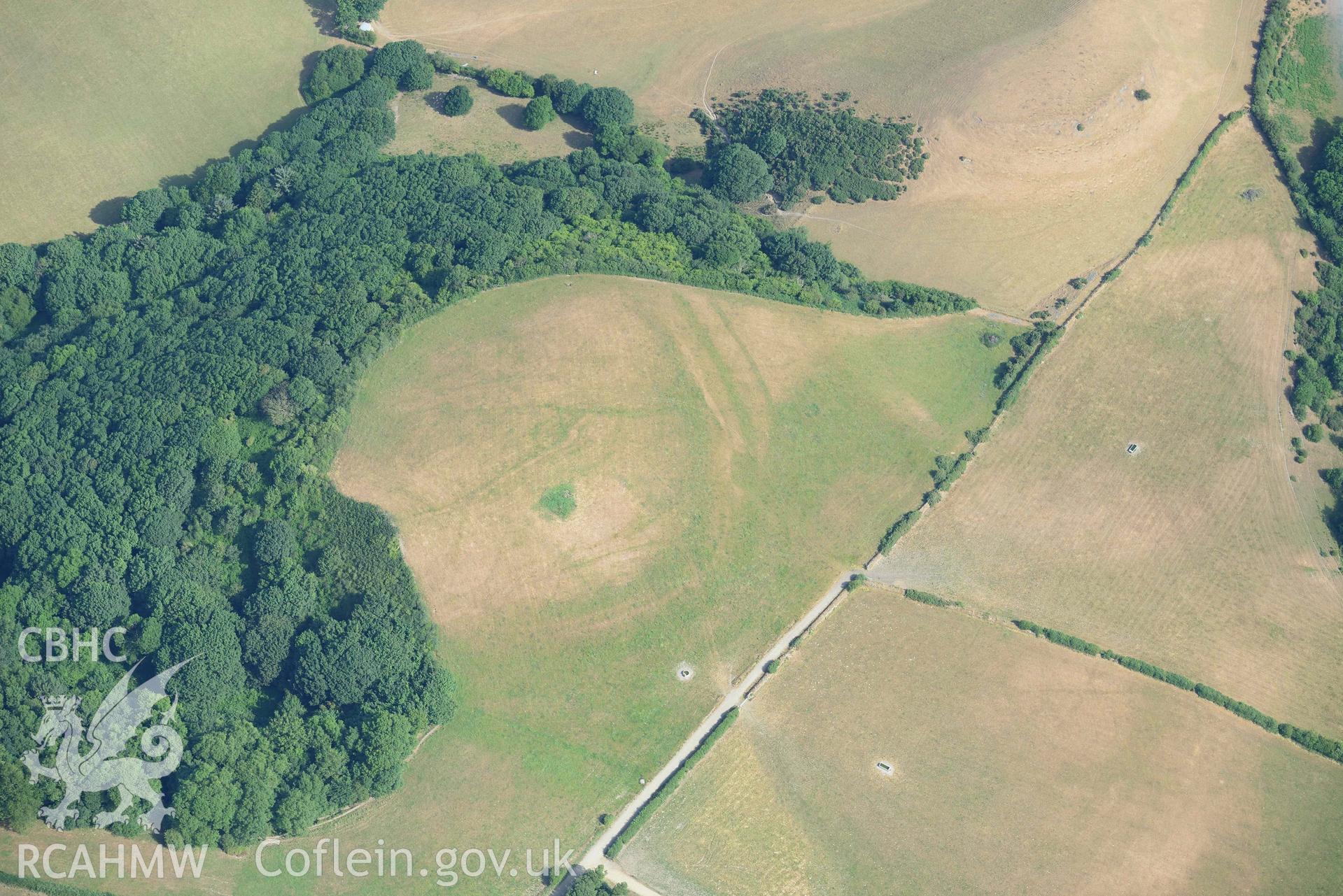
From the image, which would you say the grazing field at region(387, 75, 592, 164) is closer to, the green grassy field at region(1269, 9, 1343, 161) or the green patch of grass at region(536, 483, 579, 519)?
the green patch of grass at region(536, 483, 579, 519)

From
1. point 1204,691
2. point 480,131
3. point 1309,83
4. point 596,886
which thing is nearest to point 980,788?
point 1204,691

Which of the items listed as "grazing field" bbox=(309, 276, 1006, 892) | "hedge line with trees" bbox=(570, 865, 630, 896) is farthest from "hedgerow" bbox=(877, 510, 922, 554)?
"hedge line with trees" bbox=(570, 865, 630, 896)

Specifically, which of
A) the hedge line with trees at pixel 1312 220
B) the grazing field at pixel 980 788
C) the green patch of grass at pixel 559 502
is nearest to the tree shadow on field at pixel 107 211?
the green patch of grass at pixel 559 502

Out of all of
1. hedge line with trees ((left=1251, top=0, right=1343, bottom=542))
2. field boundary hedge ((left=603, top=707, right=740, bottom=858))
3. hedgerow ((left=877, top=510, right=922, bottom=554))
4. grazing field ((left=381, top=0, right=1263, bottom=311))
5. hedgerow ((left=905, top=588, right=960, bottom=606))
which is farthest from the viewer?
grazing field ((left=381, top=0, right=1263, bottom=311))

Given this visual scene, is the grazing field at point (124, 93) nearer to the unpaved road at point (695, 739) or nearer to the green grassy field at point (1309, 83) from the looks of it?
the unpaved road at point (695, 739)

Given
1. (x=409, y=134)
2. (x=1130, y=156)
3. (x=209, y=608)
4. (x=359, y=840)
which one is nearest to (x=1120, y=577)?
(x=1130, y=156)

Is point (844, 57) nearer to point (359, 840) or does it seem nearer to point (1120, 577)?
point (1120, 577)
